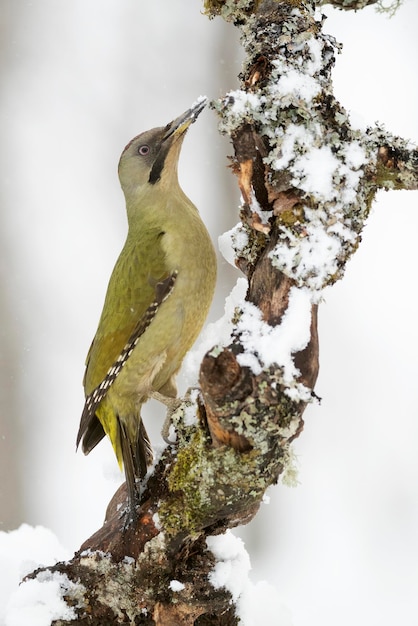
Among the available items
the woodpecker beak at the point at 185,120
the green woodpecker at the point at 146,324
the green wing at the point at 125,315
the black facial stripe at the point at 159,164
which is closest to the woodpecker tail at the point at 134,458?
the green woodpecker at the point at 146,324

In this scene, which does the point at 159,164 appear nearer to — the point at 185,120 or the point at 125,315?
the point at 185,120

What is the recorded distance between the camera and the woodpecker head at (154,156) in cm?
356

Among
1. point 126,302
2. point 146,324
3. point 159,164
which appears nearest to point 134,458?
point 146,324

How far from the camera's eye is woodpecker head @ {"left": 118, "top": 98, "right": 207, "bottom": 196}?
3.56 meters

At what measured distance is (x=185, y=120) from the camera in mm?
A: 3381

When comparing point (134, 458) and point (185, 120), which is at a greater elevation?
point (185, 120)

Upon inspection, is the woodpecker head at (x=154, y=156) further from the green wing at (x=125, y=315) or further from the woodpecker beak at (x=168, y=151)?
the green wing at (x=125, y=315)

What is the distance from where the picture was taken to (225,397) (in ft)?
7.32

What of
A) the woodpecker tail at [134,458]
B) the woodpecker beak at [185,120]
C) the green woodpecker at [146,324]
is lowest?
the woodpecker tail at [134,458]

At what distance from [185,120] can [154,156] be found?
0.29 m

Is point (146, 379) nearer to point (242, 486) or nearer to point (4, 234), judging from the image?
Result: point (242, 486)

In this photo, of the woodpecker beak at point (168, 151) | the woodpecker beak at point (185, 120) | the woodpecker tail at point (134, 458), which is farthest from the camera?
the woodpecker beak at point (168, 151)

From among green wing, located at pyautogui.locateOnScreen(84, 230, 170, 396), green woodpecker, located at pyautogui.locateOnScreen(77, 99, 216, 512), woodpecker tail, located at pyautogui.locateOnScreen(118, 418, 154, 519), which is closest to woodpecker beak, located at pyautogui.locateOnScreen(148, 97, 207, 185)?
green woodpecker, located at pyautogui.locateOnScreen(77, 99, 216, 512)

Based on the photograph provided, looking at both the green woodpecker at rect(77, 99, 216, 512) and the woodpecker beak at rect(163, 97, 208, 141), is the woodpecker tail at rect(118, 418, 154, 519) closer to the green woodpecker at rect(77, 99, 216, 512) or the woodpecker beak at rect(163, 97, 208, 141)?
the green woodpecker at rect(77, 99, 216, 512)
